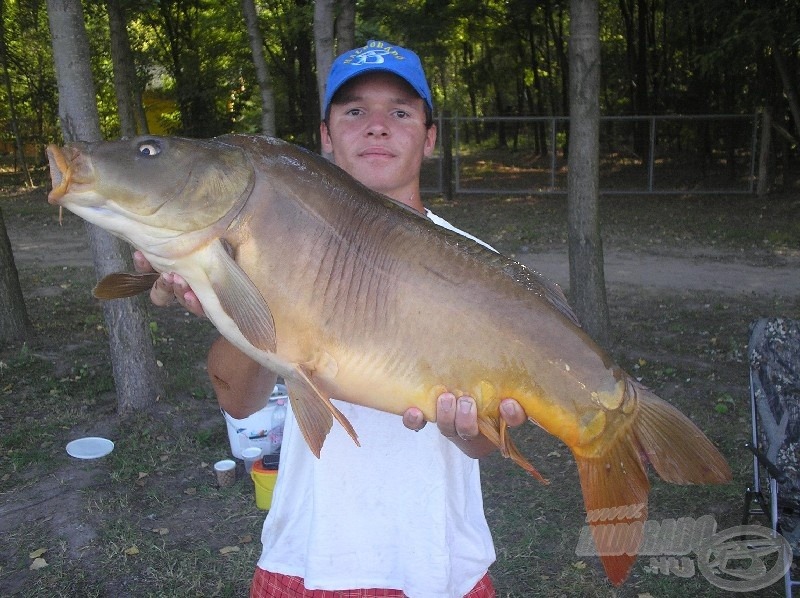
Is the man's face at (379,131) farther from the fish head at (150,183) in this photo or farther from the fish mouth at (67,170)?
the fish mouth at (67,170)

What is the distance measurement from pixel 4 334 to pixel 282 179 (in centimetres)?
687

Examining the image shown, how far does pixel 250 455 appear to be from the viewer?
5.02m

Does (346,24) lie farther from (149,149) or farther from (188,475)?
(149,149)

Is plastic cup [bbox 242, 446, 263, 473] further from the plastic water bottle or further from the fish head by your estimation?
the fish head

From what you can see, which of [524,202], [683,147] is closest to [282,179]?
[524,202]

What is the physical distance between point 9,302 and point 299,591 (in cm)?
646

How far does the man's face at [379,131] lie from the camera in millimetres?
2268

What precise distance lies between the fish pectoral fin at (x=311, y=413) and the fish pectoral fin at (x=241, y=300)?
→ 0.13 meters

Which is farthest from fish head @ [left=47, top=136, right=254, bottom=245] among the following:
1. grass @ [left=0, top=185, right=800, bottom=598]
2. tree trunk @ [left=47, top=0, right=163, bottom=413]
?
Answer: tree trunk @ [left=47, top=0, right=163, bottom=413]

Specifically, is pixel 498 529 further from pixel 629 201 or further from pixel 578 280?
pixel 629 201

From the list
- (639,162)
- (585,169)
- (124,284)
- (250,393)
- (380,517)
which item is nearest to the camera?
(124,284)

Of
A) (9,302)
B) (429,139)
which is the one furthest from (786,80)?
(429,139)

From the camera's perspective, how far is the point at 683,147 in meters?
23.6

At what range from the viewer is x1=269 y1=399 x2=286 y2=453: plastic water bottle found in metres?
5.03
